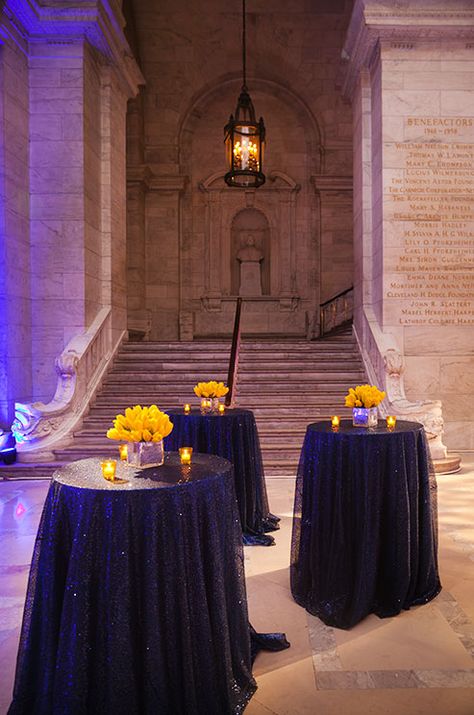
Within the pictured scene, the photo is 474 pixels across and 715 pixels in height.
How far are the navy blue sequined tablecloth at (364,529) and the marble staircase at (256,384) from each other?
3304 mm

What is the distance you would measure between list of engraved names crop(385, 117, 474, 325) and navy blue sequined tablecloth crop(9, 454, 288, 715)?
7106 millimetres

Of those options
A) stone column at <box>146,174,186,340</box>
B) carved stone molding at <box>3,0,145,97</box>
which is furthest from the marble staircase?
carved stone molding at <box>3,0,145,97</box>

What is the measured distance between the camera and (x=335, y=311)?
13984mm

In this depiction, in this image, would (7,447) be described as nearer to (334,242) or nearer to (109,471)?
(109,471)

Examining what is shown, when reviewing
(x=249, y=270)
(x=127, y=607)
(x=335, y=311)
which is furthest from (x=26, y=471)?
(x=249, y=270)

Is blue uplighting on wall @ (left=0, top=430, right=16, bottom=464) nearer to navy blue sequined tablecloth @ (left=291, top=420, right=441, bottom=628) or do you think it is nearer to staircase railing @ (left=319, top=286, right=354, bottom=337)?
navy blue sequined tablecloth @ (left=291, top=420, right=441, bottom=628)

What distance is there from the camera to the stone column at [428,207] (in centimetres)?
869

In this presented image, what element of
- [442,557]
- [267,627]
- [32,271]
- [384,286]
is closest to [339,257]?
[384,286]

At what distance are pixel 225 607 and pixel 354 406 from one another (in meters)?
1.87

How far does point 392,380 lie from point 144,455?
582 cm

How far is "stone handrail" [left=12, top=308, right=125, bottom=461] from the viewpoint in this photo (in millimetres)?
7363

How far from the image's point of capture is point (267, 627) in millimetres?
3238

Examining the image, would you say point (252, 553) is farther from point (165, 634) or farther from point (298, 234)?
point (298, 234)

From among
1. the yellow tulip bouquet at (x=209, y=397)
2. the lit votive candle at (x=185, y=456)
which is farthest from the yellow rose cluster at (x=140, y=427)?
the yellow tulip bouquet at (x=209, y=397)
